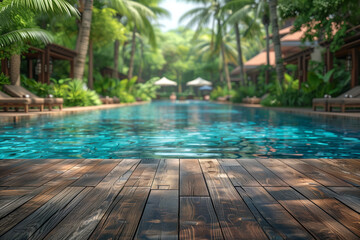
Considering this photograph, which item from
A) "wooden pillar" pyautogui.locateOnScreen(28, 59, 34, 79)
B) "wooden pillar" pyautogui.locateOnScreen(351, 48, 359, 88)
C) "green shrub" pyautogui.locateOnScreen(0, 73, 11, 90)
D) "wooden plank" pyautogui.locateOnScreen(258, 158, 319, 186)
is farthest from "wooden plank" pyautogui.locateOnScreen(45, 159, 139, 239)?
"wooden pillar" pyautogui.locateOnScreen(28, 59, 34, 79)

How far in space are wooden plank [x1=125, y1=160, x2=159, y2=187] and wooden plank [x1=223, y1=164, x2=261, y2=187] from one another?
2.20 feet

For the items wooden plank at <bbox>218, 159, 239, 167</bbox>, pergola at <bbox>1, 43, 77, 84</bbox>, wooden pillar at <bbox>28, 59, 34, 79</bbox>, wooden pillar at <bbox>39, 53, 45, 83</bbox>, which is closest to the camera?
wooden plank at <bbox>218, 159, 239, 167</bbox>

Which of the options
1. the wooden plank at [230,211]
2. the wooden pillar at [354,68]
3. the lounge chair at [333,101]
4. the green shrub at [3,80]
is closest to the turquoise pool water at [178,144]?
the wooden plank at [230,211]

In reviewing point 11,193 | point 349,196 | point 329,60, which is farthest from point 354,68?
point 11,193

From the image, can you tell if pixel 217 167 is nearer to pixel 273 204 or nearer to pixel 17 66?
pixel 273 204

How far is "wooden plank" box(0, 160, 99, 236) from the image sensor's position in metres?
1.83

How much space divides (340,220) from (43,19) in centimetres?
2085

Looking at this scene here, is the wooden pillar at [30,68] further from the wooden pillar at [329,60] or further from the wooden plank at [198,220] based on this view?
the wooden plank at [198,220]

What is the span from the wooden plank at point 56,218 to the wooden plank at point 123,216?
0.24 metres

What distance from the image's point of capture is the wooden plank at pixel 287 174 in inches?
106

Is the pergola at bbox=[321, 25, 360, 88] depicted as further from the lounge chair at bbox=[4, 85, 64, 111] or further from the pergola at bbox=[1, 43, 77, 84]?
the pergola at bbox=[1, 43, 77, 84]

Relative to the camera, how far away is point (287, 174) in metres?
2.95

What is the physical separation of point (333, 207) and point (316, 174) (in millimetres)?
908

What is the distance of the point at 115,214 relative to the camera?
77.0 inches
